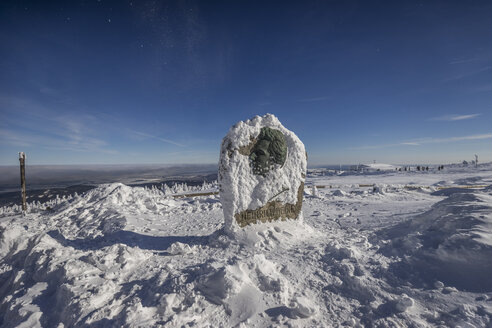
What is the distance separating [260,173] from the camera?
7.30 meters

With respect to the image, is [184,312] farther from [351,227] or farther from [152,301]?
[351,227]

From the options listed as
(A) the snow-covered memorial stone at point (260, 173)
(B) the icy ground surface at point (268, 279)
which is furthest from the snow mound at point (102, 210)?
(A) the snow-covered memorial stone at point (260, 173)

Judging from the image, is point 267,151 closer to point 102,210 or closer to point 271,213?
point 271,213

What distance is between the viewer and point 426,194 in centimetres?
1498

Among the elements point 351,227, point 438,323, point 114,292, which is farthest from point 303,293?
point 351,227

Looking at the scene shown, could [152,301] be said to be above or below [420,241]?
below

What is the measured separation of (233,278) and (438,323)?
3195mm

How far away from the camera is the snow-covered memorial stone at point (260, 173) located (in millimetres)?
6961

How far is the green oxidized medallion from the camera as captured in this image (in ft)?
23.8

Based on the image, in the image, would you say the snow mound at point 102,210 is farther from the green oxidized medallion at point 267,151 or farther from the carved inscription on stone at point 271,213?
the green oxidized medallion at point 267,151

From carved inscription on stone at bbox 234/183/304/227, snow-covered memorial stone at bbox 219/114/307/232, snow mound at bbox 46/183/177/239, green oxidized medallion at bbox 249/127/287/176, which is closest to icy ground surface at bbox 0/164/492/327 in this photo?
carved inscription on stone at bbox 234/183/304/227

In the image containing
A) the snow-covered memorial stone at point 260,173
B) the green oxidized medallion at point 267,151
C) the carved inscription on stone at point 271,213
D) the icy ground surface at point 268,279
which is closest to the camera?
the icy ground surface at point 268,279

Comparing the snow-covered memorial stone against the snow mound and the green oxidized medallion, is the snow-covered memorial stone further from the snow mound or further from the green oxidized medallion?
the snow mound

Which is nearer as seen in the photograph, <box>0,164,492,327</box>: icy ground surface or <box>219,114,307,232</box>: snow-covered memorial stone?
<box>0,164,492,327</box>: icy ground surface
